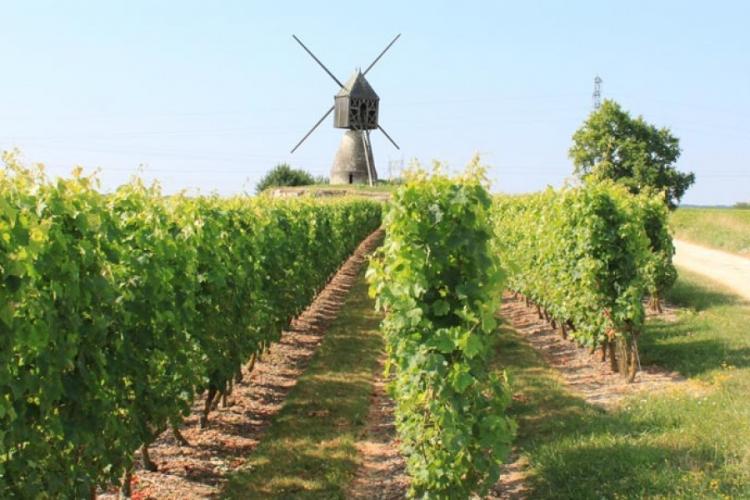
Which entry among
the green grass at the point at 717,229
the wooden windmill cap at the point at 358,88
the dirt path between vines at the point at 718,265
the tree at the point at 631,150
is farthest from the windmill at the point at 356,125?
the dirt path between vines at the point at 718,265

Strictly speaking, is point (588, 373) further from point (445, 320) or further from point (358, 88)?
point (358, 88)

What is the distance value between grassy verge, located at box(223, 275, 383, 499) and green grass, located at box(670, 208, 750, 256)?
2254 centimetres

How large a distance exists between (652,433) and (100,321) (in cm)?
514

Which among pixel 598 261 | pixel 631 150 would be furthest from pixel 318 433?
pixel 631 150

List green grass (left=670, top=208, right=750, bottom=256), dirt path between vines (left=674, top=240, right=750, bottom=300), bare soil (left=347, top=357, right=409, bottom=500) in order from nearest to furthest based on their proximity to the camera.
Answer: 1. bare soil (left=347, top=357, right=409, bottom=500)
2. dirt path between vines (left=674, top=240, right=750, bottom=300)
3. green grass (left=670, top=208, right=750, bottom=256)

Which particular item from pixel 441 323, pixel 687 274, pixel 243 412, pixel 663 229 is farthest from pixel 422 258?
pixel 687 274

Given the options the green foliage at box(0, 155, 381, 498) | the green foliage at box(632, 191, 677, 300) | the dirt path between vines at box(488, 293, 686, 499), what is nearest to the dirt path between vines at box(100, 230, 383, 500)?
the green foliage at box(0, 155, 381, 498)

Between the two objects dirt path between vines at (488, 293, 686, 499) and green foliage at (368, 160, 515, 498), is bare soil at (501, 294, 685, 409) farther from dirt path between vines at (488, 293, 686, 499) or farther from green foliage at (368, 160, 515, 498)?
green foliage at (368, 160, 515, 498)

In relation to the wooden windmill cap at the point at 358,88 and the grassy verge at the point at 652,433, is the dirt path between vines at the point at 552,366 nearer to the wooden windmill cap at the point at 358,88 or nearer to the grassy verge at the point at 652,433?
the grassy verge at the point at 652,433

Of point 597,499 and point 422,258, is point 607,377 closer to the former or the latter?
point 597,499

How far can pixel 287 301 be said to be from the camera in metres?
12.8

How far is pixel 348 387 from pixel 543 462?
3.94 meters

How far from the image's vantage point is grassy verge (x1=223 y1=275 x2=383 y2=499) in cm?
684

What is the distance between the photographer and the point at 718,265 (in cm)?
2555
